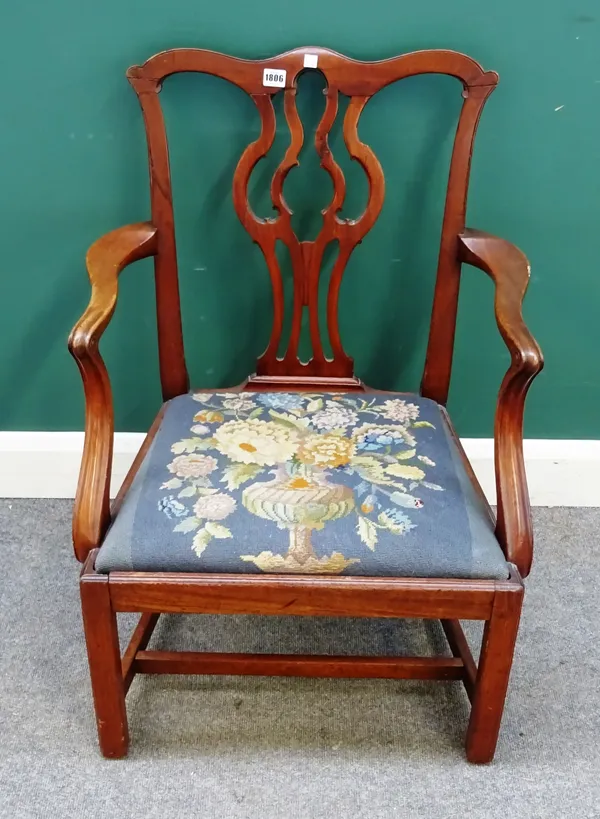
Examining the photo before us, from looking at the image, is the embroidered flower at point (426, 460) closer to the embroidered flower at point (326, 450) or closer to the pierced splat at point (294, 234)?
the embroidered flower at point (326, 450)

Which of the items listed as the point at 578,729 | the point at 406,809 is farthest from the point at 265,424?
the point at 578,729

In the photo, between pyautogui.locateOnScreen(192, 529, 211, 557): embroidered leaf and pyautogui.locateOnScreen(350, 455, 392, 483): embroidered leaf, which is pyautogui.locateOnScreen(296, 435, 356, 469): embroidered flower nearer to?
pyautogui.locateOnScreen(350, 455, 392, 483): embroidered leaf

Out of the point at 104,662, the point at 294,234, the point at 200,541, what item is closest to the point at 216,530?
the point at 200,541

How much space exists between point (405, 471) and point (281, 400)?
0.89ft

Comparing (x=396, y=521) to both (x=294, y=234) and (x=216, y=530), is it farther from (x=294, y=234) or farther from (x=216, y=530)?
(x=294, y=234)

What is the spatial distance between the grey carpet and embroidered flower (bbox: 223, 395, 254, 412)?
1.38 feet

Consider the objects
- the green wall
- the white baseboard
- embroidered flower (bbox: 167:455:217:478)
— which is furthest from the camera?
the white baseboard

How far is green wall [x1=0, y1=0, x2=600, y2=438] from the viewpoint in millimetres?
1230

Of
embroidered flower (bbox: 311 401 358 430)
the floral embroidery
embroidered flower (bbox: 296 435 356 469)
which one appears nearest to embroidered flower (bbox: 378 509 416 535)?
the floral embroidery

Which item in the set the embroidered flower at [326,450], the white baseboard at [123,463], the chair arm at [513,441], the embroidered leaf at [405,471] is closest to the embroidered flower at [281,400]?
the embroidered flower at [326,450]

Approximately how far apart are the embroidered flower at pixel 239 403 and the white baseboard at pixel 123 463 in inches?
17.5

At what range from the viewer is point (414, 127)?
1.29 metres

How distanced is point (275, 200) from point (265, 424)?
0.36 m

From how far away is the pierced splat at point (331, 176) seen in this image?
1.13 m
